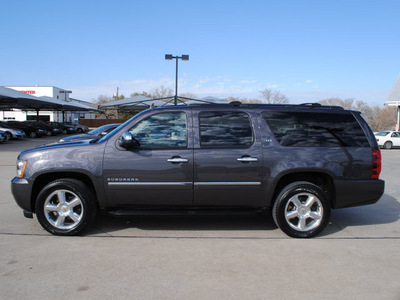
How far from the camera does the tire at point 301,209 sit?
445 cm

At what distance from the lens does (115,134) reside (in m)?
4.47

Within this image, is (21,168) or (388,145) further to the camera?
(388,145)

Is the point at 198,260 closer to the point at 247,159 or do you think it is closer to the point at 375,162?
the point at 247,159

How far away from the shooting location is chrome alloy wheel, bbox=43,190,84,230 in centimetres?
441

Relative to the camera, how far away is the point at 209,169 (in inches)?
171

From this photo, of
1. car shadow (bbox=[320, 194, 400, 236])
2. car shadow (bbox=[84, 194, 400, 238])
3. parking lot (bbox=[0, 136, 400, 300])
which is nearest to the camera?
parking lot (bbox=[0, 136, 400, 300])

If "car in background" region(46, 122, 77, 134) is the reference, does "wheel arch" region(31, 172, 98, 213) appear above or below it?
below

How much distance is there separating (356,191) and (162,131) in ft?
9.04

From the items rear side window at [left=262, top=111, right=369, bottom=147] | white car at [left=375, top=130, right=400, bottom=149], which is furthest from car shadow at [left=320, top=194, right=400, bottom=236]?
white car at [left=375, top=130, right=400, bottom=149]

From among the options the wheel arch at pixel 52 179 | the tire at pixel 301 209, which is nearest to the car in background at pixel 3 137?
the wheel arch at pixel 52 179

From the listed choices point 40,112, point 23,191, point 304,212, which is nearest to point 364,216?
point 304,212

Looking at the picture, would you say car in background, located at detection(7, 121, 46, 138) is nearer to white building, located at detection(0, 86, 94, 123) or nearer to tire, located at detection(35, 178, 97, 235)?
tire, located at detection(35, 178, 97, 235)

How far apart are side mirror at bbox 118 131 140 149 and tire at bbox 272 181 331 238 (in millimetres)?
2057

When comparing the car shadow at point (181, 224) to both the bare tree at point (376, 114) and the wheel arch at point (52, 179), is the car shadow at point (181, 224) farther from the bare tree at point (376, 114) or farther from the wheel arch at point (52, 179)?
the bare tree at point (376, 114)
